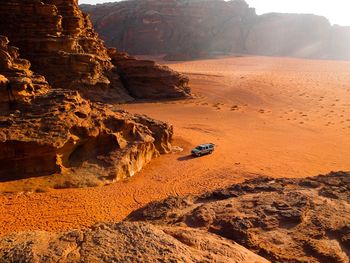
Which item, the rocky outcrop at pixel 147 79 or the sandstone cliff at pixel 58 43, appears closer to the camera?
the sandstone cliff at pixel 58 43

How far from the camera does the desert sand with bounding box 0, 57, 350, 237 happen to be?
35.1 ft

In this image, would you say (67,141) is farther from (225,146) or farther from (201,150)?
(225,146)

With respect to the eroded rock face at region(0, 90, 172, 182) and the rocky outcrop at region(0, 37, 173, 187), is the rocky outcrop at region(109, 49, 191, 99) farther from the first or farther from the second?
the rocky outcrop at region(0, 37, 173, 187)

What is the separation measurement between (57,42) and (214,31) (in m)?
60.6

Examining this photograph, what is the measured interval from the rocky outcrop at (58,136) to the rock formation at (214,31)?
6382cm

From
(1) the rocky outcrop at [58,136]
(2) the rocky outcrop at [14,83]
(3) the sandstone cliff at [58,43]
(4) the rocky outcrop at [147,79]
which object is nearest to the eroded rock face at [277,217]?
(1) the rocky outcrop at [58,136]

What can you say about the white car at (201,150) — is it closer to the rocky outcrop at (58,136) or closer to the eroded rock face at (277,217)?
the rocky outcrop at (58,136)

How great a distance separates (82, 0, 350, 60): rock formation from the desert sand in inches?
1316

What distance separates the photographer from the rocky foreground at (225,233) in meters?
4.23

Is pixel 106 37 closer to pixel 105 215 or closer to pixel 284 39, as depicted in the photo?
pixel 284 39

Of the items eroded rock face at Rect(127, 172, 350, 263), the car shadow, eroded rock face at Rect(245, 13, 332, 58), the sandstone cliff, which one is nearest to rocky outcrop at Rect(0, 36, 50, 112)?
the car shadow

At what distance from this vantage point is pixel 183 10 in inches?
3201

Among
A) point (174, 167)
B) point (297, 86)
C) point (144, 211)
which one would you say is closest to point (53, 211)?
point (144, 211)

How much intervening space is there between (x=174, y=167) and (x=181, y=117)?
12576mm
